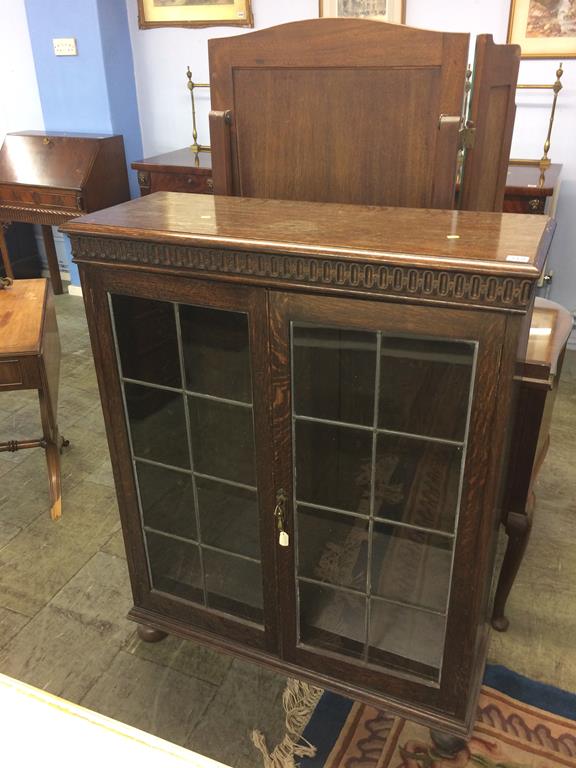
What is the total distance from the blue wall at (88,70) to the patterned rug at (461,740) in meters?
3.84

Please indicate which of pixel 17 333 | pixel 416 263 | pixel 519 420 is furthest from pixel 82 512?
pixel 416 263

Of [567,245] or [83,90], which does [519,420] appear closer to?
[567,245]

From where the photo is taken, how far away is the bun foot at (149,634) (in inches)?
82.0

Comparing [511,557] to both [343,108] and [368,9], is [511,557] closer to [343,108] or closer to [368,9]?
[343,108]

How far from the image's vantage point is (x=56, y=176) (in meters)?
4.21

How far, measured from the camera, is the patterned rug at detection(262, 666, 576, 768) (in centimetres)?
174

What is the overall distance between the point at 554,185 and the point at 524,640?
2.12 meters

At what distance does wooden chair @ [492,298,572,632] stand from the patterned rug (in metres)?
0.29

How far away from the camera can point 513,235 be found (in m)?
1.34

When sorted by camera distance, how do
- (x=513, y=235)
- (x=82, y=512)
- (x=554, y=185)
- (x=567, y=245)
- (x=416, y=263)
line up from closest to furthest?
(x=416, y=263), (x=513, y=235), (x=82, y=512), (x=554, y=185), (x=567, y=245)

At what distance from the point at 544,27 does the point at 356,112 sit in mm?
2509

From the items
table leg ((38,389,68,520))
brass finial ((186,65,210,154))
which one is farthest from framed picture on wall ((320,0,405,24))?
table leg ((38,389,68,520))

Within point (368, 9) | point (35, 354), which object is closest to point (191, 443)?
point (35, 354)

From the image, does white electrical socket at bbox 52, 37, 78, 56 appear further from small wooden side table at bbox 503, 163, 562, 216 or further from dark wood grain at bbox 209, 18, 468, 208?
dark wood grain at bbox 209, 18, 468, 208
